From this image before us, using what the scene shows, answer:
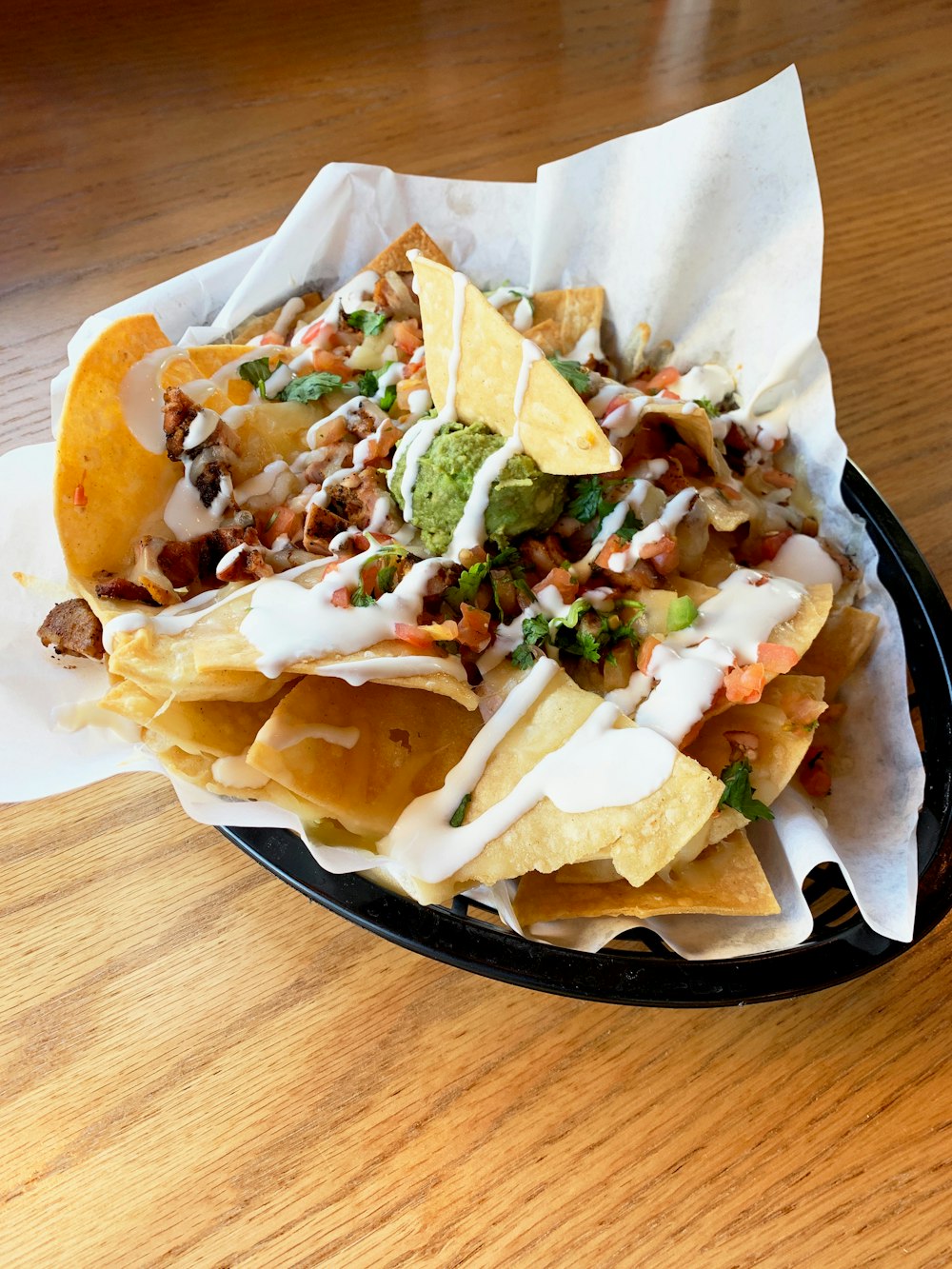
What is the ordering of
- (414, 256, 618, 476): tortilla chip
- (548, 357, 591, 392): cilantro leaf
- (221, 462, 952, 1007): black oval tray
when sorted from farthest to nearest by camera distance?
1. (548, 357, 591, 392): cilantro leaf
2. (414, 256, 618, 476): tortilla chip
3. (221, 462, 952, 1007): black oval tray

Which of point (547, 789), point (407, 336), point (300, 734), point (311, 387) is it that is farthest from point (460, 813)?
point (407, 336)

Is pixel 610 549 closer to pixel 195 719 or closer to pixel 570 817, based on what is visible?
pixel 570 817

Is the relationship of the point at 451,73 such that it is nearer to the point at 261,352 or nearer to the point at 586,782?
the point at 261,352

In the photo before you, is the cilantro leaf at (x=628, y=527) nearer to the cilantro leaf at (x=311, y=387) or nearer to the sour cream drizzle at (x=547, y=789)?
the sour cream drizzle at (x=547, y=789)

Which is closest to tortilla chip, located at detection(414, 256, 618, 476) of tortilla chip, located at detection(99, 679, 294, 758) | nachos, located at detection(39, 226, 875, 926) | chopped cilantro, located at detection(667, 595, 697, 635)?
nachos, located at detection(39, 226, 875, 926)

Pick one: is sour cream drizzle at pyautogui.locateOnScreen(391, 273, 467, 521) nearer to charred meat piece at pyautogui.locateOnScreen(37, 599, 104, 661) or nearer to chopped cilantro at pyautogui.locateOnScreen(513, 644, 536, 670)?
chopped cilantro at pyautogui.locateOnScreen(513, 644, 536, 670)

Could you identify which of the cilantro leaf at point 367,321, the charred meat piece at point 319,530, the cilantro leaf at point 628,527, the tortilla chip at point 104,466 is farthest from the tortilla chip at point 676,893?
the cilantro leaf at point 367,321
